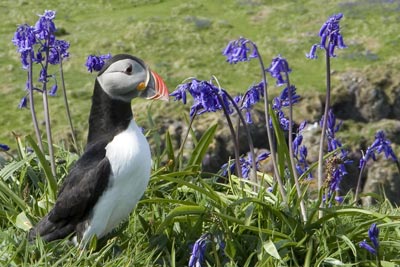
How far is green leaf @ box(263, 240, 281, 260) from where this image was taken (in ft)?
20.8

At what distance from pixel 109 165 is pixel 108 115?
0.37 m

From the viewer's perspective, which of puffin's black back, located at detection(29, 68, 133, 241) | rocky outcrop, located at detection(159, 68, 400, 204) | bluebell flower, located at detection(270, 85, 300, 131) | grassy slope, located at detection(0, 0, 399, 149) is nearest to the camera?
puffin's black back, located at detection(29, 68, 133, 241)

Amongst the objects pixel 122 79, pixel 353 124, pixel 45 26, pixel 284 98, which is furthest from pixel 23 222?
pixel 353 124

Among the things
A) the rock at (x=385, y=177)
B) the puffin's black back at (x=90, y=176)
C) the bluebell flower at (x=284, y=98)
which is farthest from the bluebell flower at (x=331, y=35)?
the rock at (x=385, y=177)

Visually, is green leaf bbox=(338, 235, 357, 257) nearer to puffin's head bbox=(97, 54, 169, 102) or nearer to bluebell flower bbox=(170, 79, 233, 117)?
bluebell flower bbox=(170, 79, 233, 117)

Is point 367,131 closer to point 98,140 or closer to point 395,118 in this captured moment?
point 395,118

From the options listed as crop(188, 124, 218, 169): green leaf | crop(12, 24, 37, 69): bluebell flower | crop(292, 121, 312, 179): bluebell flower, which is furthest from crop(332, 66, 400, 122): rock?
crop(12, 24, 37, 69): bluebell flower

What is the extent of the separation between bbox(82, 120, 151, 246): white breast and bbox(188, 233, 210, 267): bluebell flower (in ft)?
1.68

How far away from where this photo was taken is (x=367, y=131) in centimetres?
3522

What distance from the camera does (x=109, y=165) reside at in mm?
6059

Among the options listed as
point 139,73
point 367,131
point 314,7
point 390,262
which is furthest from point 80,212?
point 314,7

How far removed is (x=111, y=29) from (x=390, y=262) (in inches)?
1585

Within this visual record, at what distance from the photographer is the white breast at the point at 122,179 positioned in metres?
5.98

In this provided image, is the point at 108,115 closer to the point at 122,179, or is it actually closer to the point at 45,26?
the point at 122,179
